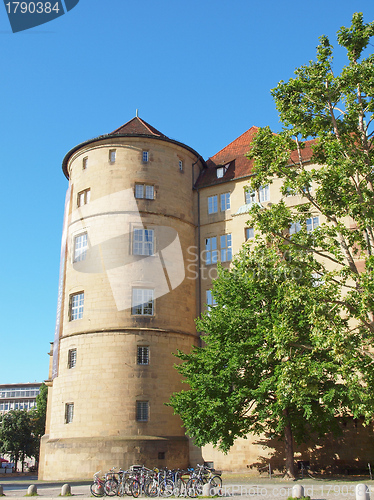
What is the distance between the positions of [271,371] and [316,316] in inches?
341

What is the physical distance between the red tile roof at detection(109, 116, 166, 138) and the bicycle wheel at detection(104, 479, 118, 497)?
2370 cm

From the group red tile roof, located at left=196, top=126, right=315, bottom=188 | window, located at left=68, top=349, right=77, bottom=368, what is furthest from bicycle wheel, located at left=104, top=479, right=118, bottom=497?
red tile roof, located at left=196, top=126, right=315, bottom=188

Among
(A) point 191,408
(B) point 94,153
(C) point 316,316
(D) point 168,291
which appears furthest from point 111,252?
(C) point 316,316

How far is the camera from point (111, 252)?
34.4m

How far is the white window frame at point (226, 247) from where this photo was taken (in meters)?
36.5

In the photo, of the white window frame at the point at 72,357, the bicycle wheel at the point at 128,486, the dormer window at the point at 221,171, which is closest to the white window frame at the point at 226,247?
the dormer window at the point at 221,171

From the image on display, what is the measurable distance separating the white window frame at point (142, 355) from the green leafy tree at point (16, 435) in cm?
3045

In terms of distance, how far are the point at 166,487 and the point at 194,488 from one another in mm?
1309

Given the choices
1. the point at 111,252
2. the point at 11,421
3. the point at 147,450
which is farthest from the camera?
the point at 11,421

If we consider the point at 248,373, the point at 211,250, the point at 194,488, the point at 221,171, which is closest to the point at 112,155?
the point at 221,171

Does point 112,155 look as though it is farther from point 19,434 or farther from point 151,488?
point 19,434

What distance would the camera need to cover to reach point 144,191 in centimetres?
3662

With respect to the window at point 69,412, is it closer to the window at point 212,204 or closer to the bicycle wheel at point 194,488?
the bicycle wheel at point 194,488

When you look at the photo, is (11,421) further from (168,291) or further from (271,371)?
(271,371)
